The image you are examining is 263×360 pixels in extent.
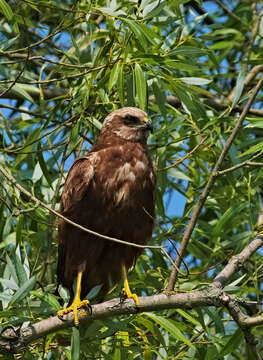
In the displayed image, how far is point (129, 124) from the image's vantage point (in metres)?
5.45

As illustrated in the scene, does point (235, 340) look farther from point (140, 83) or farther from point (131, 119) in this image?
point (131, 119)

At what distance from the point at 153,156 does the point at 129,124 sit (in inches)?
25.9

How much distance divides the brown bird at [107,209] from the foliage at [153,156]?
0.50ft

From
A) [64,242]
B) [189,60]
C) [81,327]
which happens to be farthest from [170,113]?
[81,327]

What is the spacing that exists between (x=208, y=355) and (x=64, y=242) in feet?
4.28

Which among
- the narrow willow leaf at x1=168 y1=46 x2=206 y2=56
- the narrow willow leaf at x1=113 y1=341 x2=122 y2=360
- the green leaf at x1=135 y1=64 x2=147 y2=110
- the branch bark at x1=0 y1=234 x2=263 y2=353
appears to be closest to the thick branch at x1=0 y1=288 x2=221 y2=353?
the branch bark at x1=0 y1=234 x2=263 y2=353

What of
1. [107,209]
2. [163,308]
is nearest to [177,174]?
[107,209]

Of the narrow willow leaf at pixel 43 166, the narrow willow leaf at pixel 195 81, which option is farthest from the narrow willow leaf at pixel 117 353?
the narrow willow leaf at pixel 195 81

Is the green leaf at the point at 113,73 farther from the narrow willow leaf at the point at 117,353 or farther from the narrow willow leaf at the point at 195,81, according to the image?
the narrow willow leaf at the point at 117,353

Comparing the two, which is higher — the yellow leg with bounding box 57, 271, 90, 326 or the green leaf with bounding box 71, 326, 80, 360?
the yellow leg with bounding box 57, 271, 90, 326

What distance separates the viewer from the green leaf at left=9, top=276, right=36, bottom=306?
3933 mm

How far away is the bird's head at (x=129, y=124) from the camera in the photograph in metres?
5.33

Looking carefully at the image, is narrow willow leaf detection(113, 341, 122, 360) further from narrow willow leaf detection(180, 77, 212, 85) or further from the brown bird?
narrow willow leaf detection(180, 77, 212, 85)

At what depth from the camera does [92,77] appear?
504cm
